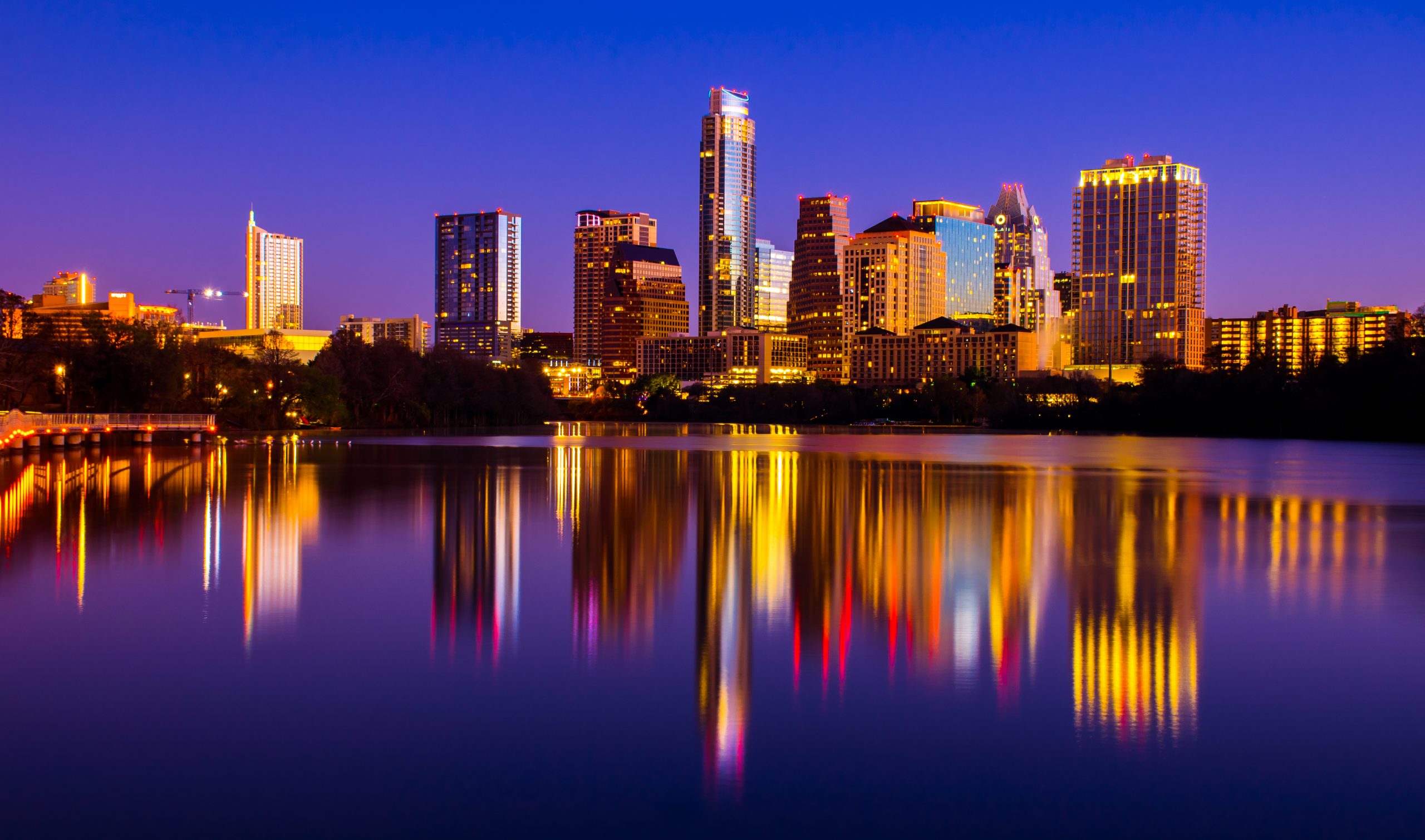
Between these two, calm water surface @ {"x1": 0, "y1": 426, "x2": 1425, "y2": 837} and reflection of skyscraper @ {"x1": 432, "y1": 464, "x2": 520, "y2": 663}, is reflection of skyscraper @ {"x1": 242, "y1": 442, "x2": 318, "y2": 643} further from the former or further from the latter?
reflection of skyscraper @ {"x1": 432, "y1": 464, "x2": 520, "y2": 663}

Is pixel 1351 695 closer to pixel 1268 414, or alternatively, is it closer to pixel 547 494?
pixel 547 494

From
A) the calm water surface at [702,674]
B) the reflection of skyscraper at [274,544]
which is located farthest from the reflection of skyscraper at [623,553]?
the reflection of skyscraper at [274,544]

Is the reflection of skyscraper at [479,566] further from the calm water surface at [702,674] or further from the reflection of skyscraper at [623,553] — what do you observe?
the reflection of skyscraper at [623,553]

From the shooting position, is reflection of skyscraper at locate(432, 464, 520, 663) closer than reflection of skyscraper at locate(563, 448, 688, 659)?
Yes

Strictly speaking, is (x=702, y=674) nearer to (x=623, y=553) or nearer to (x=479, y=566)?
(x=479, y=566)

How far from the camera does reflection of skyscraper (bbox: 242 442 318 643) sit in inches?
561

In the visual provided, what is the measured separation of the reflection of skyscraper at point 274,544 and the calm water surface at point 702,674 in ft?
0.41

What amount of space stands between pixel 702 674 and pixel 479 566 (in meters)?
7.44

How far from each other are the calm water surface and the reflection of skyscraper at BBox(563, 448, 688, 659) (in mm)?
110

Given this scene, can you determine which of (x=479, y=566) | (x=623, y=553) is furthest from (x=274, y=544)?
(x=623, y=553)

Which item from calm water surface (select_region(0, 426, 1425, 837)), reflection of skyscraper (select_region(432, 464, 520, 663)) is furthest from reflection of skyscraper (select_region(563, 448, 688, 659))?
reflection of skyscraper (select_region(432, 464, 520, 663))

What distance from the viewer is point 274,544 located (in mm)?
20203

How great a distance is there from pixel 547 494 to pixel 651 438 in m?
53.9

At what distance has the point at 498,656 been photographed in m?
12.0
